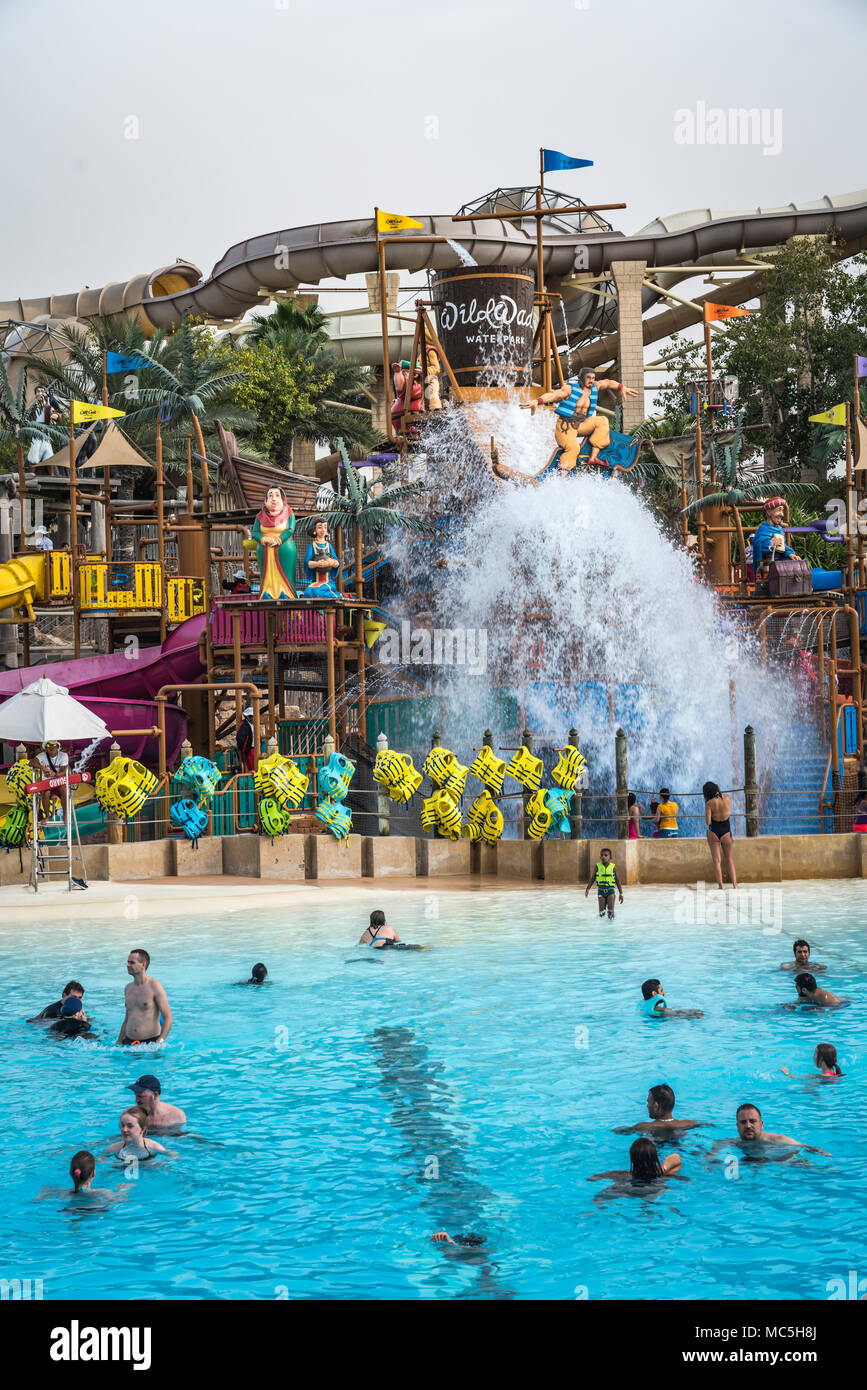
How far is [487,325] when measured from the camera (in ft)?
110

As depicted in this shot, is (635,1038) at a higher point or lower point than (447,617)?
lower

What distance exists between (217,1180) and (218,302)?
3981 cm

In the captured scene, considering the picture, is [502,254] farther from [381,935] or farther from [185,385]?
[381,935]

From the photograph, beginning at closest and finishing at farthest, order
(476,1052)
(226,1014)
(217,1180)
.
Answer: (217,1180) < (476,1052) < (226,1014)

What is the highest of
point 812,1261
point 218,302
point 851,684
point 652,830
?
point 218,302

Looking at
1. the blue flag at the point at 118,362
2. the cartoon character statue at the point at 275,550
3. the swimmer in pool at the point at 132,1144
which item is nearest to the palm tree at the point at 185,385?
the blue flag at the point at 118,362

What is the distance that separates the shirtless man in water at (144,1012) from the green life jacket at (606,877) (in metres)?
6.63

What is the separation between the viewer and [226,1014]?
13719 millimetres

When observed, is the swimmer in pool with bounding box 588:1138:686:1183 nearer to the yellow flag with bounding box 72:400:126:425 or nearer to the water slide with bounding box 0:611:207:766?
the water slide with bounding box 0:611:207:766

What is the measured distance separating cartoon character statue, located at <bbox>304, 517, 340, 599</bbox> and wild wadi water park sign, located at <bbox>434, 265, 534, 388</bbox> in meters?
9.20

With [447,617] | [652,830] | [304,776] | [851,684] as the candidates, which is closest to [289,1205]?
[304,776]

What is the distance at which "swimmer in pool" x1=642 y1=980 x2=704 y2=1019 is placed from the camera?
13055mm

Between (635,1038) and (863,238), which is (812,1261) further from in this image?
(863,238)

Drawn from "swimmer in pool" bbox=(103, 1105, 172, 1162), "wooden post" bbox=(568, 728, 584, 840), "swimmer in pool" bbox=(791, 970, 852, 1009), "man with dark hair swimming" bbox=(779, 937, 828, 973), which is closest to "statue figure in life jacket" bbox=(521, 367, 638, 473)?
"wooden post" bbox=(568, 728, 584, 840)
